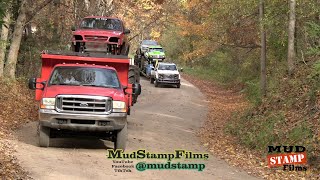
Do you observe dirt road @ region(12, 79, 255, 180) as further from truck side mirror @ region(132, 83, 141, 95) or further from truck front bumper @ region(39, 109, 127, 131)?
truck side mirror @ region(132, 83, 141, 95)

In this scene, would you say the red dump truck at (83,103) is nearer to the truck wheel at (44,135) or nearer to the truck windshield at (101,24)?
the truck wheel at (44,135)

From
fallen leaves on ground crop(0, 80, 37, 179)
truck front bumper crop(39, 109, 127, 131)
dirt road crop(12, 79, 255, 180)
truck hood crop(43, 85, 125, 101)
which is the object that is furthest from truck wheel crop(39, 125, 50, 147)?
truck hood crop(43, 85, 125, 101)

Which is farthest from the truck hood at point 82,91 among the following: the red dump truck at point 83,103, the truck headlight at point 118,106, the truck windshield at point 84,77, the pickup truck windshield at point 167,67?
the pickup truck windshield at point 167,67

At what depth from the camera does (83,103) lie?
10477 mm

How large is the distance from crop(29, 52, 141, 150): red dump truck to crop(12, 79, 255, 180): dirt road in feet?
1.73

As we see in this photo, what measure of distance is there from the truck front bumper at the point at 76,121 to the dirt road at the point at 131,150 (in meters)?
0.65

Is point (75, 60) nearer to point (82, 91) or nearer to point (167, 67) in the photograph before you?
point (82, 91)

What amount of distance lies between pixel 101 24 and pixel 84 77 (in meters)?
7.73

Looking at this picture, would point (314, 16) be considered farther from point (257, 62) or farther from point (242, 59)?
point (242, 59)

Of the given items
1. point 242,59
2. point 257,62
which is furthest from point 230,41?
point 242,59

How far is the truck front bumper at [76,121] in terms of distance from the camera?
34.0 feet

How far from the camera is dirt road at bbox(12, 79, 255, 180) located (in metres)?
8.98

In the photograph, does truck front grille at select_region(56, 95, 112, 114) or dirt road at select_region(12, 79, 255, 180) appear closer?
dirt road at select_region(12, 79, 255, 180)

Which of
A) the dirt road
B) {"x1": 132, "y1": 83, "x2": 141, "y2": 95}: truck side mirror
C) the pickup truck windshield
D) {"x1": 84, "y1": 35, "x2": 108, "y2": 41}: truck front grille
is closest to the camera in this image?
the dirt road
